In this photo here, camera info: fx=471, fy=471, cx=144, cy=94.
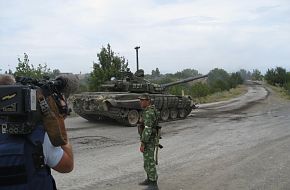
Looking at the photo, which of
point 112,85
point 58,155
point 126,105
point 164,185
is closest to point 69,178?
point 164,185

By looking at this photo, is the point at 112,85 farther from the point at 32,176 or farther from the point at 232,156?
the point at 32,176

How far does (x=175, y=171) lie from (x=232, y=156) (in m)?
2.12

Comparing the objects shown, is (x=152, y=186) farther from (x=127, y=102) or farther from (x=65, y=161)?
(x=127, y=102)

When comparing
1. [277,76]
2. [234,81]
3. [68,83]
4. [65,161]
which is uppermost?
[277,76]

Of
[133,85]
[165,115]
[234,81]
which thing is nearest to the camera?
[133,85]

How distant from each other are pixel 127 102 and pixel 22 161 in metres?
Answer: 14.4

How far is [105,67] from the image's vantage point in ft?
94.5

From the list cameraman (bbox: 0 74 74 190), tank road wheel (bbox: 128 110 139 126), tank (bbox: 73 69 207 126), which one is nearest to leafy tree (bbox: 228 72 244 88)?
tank (bbox: 73 69 207 126)

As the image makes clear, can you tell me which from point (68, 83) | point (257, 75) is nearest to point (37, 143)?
point (68, 83)

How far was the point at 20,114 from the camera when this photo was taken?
2.51 m

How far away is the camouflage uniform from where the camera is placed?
23.3 ft

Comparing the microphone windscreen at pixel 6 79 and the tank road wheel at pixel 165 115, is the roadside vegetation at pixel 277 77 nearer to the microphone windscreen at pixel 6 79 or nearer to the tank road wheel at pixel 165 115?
the tank road wheel at pixel 165 115

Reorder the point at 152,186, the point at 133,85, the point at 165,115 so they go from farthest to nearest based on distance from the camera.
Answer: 1. the point at 165,115
2. the point at 133,85
3. the point at 152,186

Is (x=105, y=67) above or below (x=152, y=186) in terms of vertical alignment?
above
